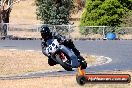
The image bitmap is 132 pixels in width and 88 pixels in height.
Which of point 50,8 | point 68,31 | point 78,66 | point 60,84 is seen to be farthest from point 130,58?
point 50,8

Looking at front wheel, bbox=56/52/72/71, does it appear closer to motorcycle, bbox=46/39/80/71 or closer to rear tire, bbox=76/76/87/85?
motorcycle, bbox=46/39/80/71

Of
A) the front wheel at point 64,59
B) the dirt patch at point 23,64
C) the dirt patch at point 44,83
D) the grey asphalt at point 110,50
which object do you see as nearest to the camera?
the front wheel at point 64,59

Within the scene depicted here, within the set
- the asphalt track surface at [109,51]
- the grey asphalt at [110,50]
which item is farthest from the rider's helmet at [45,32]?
the grey asphalt at [110,50]

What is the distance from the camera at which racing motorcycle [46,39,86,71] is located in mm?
6828

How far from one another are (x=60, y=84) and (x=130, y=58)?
14.9 metres

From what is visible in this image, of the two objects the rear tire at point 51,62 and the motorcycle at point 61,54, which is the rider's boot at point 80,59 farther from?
the rear tire at point 51,62

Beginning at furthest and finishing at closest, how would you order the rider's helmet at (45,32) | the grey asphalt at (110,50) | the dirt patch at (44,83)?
the grey asphalt at (110,50) → the dirt patch at (44,83) → the rider's helmet at (45,32)

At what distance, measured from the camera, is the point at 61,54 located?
697cm

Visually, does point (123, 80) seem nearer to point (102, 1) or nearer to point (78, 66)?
point (78, 66)

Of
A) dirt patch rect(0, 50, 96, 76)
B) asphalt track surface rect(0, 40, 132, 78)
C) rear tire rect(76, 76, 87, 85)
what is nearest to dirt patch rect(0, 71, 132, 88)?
dirt patch rect(0, 50, 96, 76)

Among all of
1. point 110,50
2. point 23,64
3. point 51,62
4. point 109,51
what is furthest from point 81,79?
point 110,50

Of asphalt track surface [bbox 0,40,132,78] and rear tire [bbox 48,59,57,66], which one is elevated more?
rear tire [bbox 48,59,57,66]

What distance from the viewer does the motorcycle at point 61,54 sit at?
6.83 m

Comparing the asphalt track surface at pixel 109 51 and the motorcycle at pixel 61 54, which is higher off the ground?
the motorcycle at pixel 61 54
